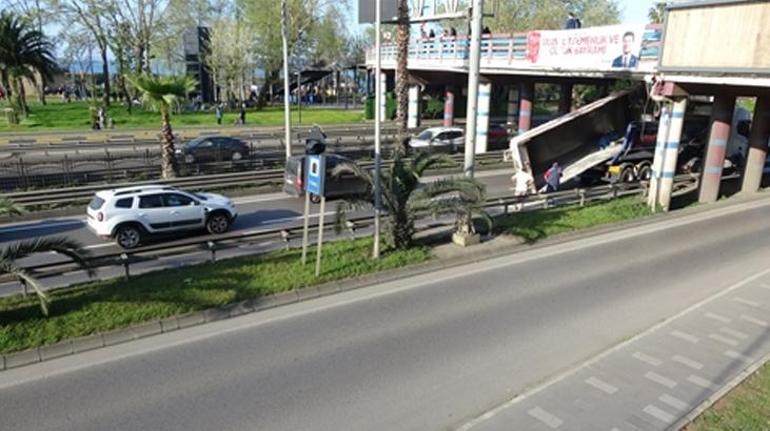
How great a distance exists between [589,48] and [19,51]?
37.3 meters

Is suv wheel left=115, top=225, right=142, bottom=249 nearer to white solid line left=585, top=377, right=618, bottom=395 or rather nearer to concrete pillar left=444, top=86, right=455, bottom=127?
white solid line left=585, top=377, right=618, bottom=395

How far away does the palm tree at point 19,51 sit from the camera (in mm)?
37469

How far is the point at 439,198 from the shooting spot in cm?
1291

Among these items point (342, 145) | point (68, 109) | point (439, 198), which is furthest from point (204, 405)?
point (68, 109)

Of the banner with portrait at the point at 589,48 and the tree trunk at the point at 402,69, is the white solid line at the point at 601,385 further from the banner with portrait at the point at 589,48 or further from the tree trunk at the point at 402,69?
the banner with portrait at the point at 589,48

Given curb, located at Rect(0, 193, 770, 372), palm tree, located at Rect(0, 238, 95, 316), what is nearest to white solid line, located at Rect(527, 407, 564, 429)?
curb, located at Rect(0, 193, 770, 372)

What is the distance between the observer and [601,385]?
7.32 metres

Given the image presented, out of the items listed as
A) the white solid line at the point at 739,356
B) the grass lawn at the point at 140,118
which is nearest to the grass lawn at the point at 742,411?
the white solid line at the point at 739,356

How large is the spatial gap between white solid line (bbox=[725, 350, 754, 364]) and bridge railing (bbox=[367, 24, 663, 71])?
40.2ft

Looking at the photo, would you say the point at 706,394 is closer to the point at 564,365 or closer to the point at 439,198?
the point at 564,365

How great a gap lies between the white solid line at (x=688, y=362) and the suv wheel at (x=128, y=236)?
12524 mm

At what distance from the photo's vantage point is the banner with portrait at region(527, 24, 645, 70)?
1941cm

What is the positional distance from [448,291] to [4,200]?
7.92 meters

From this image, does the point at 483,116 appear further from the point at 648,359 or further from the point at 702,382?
the point at 702,382
